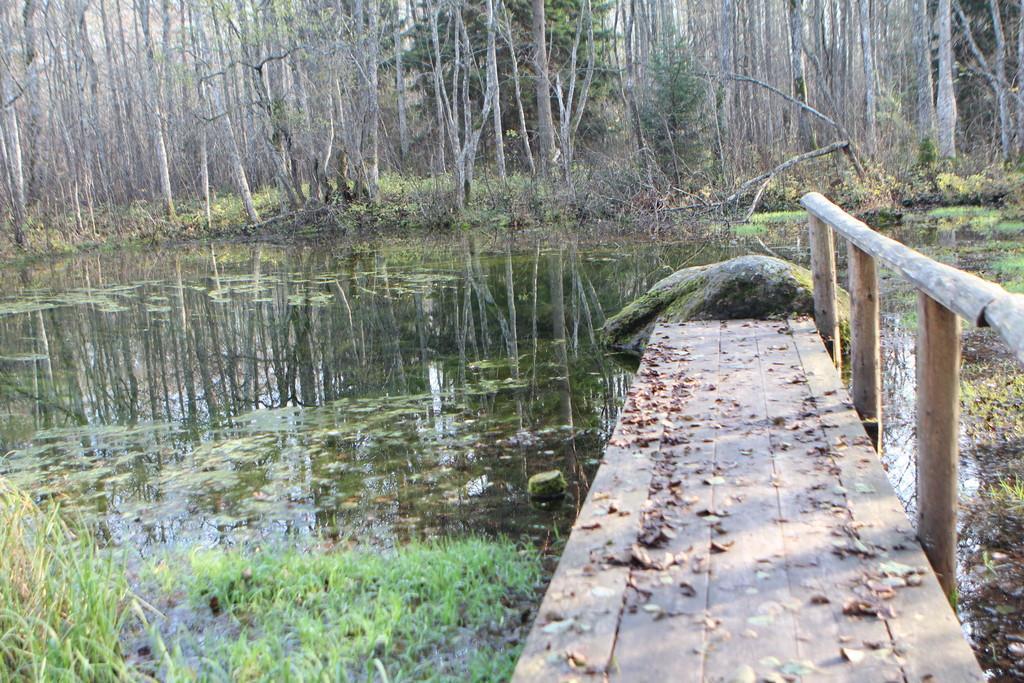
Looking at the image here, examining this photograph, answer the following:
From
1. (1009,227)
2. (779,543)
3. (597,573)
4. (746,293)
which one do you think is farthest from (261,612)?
(1009,227)

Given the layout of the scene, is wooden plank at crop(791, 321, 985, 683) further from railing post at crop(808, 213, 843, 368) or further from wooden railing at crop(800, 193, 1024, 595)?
railing post at crop(808, 213, 843, 368)

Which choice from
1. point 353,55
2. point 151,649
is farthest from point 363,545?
point 353,55

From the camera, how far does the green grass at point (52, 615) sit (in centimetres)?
332

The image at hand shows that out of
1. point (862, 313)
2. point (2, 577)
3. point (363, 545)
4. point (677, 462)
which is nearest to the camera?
point (2, 577)

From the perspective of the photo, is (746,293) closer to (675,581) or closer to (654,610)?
(675,581)

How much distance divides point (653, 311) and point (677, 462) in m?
5.56

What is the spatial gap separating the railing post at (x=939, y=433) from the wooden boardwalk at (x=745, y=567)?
0.43 ft

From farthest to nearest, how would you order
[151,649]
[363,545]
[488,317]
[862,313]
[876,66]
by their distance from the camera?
[876,66] < [488,317] < [862,313] < [363,545] < [151,649]

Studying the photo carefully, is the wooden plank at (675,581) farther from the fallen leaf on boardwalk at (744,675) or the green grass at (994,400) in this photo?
the green grass at (994,400)

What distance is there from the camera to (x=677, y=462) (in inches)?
182

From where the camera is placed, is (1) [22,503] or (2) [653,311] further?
(2) [653,311]

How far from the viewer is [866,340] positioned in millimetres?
5621

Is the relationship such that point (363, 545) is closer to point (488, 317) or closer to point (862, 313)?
point (862, 313)

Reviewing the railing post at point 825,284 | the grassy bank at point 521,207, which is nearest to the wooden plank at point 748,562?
the railing post at point 825,284
